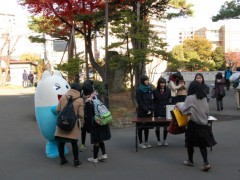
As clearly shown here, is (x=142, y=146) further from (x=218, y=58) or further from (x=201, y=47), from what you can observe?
(x=201, y=47)

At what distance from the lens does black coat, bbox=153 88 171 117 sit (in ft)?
29.5

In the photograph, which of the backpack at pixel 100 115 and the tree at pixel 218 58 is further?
the tree at pixel 218 58

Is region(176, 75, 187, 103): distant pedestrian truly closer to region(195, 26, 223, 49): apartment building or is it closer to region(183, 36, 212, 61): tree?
region(183, 36, 212, 61): tree

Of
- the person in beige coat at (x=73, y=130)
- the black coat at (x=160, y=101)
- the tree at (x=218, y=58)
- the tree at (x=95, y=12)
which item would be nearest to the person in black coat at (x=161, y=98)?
the black coat at (x=160, y=101)

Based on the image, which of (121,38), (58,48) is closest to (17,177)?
(121,38)

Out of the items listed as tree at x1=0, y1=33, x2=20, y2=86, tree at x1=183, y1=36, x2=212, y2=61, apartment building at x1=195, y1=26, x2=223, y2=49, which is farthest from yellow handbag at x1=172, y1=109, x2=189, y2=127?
apartment building at x1=195, y1=26, x2=223, y2=49

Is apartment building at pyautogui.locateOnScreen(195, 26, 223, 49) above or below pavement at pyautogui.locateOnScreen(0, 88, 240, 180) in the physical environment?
above

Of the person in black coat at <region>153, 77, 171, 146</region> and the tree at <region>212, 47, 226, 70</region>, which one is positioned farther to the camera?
the tree at <region>212, 47, 226, 70</region>

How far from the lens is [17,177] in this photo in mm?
6875

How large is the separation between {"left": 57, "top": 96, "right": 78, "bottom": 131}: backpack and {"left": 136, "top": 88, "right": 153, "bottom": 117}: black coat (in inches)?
81.8

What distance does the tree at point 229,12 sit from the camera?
76.9 ft

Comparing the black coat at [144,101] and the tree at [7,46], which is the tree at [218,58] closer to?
the tree at [7,46]

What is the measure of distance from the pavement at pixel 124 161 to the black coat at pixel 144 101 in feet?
3.08

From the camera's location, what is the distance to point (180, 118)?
734 cm
